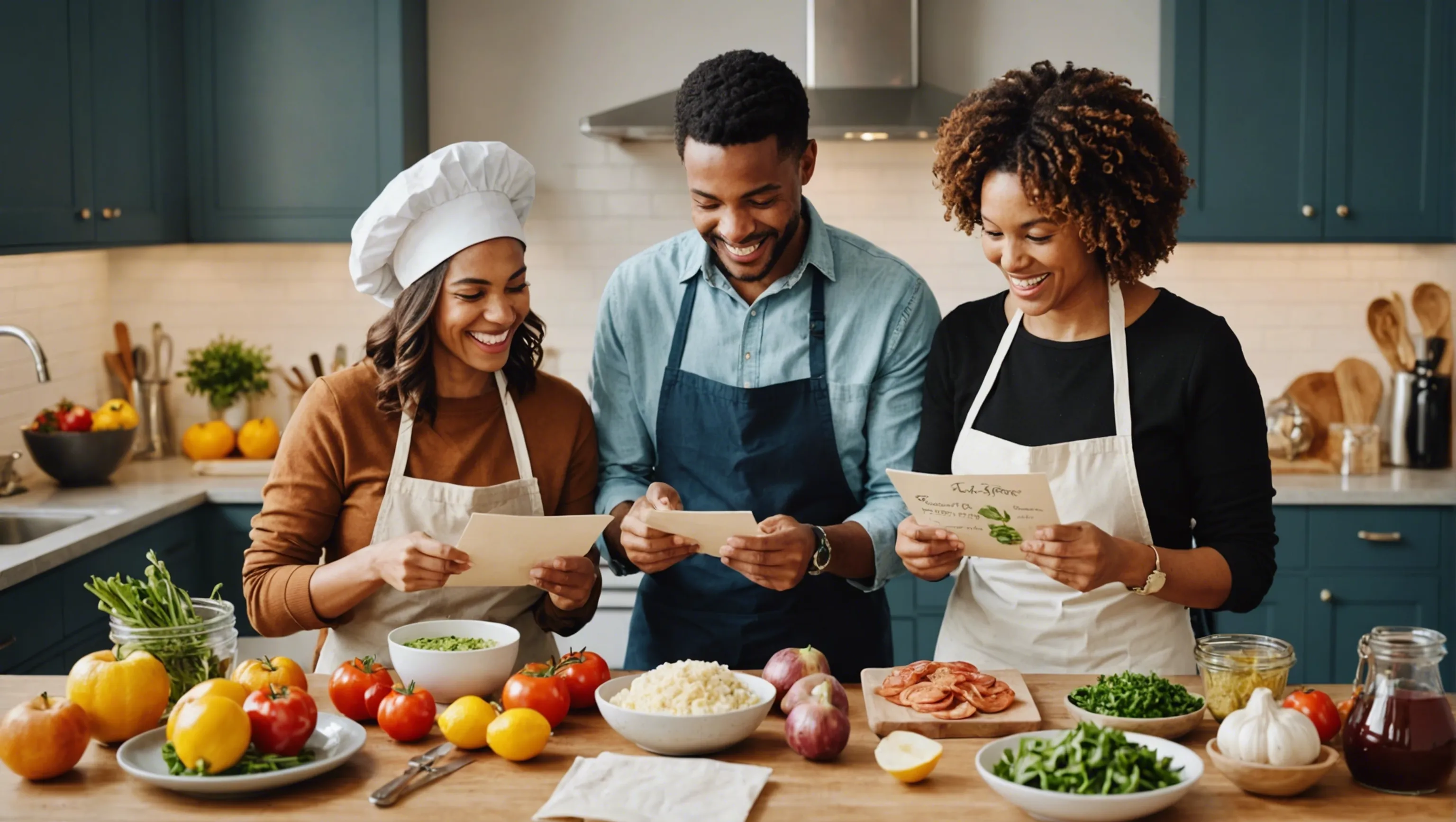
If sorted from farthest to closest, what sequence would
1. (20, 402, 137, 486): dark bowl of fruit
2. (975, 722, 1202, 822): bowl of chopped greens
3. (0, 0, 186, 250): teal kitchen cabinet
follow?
(20, 402, 137, 486): dark bowl of fruit, (0, 0, 186, 250): teal kitchen cabinet, (975, 722, 1202, 822): bowl of chopped greens

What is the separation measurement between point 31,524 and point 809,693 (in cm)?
294

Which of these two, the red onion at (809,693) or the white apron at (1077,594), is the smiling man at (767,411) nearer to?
the white apron at (1077,594)

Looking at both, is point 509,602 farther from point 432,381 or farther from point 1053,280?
point 1053,280

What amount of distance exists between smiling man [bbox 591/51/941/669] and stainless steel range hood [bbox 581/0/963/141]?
185 cm

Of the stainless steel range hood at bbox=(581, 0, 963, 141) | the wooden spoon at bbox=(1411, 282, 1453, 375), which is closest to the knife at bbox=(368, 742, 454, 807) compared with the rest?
the stainless steel range hood at bbox=(581, 0, 963, 141)

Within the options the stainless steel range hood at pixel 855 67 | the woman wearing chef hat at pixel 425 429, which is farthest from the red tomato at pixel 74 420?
the woman wearing chef hat at pixel 425 429

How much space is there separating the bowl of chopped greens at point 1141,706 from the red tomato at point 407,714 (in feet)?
3.14

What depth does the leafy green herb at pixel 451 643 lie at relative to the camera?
2.16 meters

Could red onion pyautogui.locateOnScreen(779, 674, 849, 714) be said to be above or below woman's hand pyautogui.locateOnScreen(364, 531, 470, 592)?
below

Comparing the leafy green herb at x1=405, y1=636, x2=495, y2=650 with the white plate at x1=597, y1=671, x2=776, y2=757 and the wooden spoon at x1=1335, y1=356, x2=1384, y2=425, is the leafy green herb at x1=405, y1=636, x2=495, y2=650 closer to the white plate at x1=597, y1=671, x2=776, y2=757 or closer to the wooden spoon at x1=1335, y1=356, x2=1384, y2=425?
the white plate at x1=597, y1=671, x2=776, y2=757

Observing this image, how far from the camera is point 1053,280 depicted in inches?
93.4

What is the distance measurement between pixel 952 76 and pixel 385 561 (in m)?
3.33

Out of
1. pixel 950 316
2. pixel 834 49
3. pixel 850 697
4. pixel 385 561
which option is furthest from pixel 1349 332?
pixel 385 561

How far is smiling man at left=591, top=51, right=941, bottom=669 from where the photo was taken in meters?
2.69
